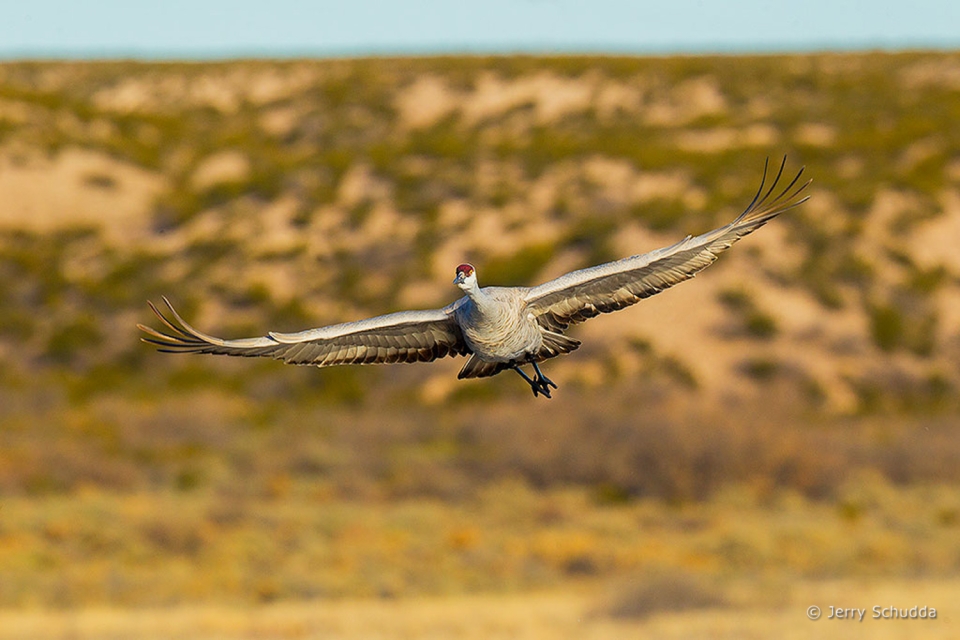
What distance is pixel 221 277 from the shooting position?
4053 centimetres

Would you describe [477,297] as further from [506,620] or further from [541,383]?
[506,620]

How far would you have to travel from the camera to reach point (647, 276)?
28.7ft

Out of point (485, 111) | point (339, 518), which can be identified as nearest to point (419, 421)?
point (339, 518)

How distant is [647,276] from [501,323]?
143 cm

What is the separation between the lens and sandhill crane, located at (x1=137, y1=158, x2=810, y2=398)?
25.6 ft

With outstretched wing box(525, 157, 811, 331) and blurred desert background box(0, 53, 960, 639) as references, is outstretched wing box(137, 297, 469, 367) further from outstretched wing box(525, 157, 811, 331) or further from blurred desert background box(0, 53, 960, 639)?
blurred desert background box(0, 53, 960, 639)

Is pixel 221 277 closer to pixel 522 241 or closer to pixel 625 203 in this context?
pixel 522 241

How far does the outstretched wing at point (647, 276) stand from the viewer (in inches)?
330

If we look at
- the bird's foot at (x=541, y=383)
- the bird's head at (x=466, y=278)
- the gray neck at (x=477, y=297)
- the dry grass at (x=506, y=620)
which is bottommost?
the dry grass at (x=506, y=620)

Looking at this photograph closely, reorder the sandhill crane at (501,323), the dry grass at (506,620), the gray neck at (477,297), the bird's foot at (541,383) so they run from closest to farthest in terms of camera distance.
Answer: the gray neck at (477,297), the sandhill crane at (501,323), the bird's foot at (541,383), the dry grass at (506,620)

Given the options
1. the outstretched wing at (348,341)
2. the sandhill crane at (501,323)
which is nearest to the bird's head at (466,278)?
the sandhill crane at (501,323)

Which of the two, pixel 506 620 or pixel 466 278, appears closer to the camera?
pixel 466 278

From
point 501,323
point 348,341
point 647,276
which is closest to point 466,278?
point 501,323

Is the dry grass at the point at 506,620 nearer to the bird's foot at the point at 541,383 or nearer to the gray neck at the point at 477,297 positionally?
the bird's foot at the point at 541,383
